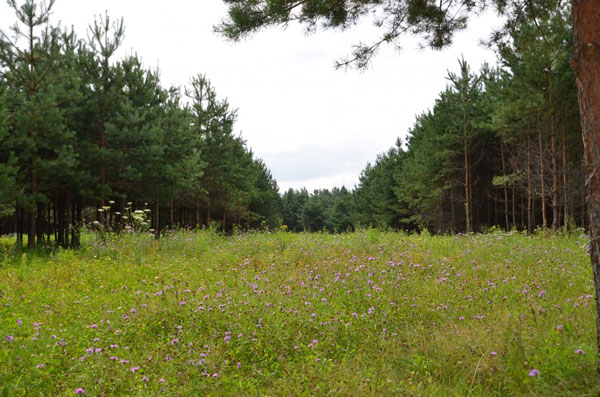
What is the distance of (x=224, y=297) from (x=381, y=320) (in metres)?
2.06

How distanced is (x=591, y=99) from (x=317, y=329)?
334 centimetres

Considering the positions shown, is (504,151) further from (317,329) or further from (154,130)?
(317,329)

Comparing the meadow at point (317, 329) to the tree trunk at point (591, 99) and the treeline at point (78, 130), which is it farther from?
the treeline at point (78, 130)

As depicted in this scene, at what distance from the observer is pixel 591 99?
2805 millimetres

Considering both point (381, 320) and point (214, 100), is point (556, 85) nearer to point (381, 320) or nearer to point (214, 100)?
point (381, 320)

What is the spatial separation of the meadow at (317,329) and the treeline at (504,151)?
10.8 ft

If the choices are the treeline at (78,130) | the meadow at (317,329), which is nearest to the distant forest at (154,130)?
the treeline at (78,130)

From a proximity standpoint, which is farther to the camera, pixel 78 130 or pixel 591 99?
pixel 78 130

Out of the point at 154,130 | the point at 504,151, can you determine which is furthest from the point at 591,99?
the point at 504,151

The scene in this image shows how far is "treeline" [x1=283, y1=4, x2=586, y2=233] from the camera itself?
1129 centimetres

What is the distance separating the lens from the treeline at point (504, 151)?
37.0ft

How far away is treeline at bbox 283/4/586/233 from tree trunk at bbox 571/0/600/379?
202cm

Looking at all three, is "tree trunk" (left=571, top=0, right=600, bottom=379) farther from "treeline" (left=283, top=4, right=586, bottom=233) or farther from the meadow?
"treeline" (left=283, top=4, right=586, bottom=233)

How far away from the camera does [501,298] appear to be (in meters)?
4.92
